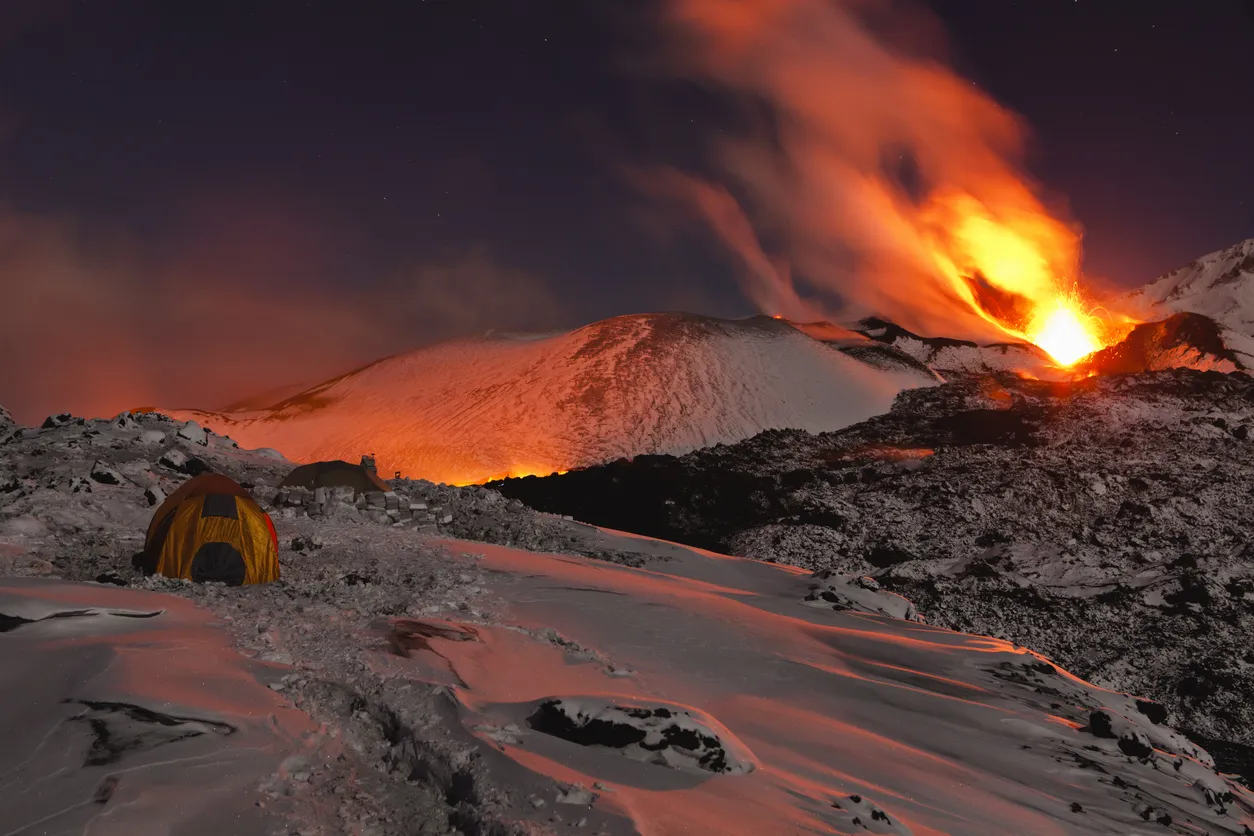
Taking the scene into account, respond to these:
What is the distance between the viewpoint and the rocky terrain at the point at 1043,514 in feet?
58.7

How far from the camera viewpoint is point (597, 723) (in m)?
7.37

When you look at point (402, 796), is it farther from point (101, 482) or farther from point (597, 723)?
point (101, 482)

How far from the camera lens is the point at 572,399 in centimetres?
4875

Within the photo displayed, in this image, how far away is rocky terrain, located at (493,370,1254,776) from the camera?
17.9m

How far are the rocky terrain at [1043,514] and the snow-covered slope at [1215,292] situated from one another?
119 m

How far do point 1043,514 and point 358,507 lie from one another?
23478 mm

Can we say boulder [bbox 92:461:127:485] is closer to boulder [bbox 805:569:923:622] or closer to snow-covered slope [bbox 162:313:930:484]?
boulder [bbox 805:569:923:622]

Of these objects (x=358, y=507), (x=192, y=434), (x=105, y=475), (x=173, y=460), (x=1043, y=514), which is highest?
(x=1043, y=514)

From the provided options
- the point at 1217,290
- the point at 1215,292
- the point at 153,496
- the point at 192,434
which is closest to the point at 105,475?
the point at 153,496

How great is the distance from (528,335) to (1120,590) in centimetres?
4976

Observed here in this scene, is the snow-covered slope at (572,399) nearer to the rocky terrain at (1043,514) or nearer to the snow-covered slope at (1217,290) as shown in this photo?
the rocky terrain at (1043,514)

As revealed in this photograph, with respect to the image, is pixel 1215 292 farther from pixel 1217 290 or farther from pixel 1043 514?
pixel 1043 514

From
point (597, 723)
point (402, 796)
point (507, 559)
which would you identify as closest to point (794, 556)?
point (507, 559)

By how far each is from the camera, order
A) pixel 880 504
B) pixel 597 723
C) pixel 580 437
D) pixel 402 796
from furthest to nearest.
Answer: pixel 580 437 < pixel 880 504 < pixel 597 723 < pixel 402 796
